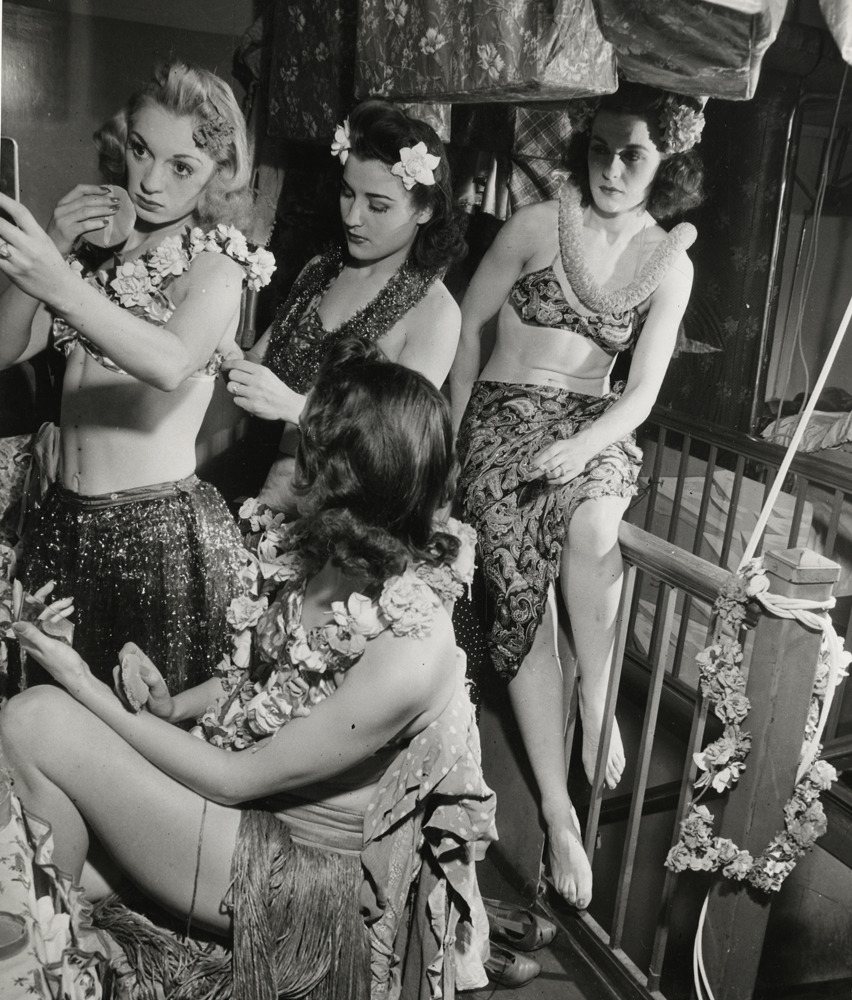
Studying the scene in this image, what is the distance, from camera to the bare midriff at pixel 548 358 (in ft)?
4.88

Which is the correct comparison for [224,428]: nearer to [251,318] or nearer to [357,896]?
[251,318]

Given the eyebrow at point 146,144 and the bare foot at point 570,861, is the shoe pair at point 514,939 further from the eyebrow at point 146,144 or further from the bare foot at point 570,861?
the eyebrow at point 146,144

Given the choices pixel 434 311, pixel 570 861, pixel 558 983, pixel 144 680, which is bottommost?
pixel 558 983

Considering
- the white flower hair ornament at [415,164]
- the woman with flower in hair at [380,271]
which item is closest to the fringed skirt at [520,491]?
the woman with flower in hair at [380,271]

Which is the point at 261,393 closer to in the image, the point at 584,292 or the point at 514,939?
the point at 584,292

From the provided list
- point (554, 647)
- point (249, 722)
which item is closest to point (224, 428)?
point (249, 722)

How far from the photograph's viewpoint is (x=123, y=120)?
3.89ft

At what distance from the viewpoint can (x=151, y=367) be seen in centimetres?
108

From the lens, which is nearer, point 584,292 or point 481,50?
point 481,50

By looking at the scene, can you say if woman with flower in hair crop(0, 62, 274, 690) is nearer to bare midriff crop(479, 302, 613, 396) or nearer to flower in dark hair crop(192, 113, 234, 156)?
flower in dark hair crop(192, 113, 234, 156)

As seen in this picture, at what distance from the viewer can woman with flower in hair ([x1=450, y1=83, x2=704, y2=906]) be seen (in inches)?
55.9

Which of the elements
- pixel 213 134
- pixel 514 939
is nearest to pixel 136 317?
pixel 213 134

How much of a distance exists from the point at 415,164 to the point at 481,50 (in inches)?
6.9

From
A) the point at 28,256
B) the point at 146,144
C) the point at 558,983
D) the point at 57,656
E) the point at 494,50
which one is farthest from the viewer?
the point at 558,983
